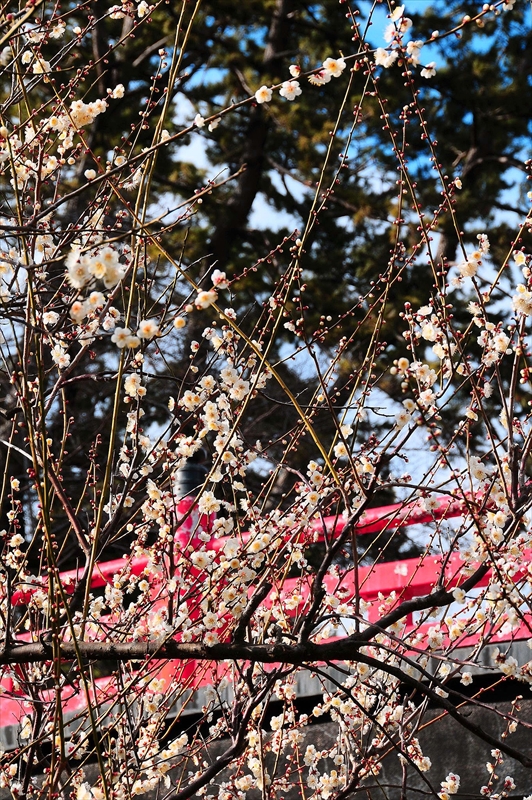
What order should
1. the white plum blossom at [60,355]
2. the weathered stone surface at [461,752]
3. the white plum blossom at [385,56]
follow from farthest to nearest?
the weathered stone surface at [461,752], the white plum blossom at [60,355], the white plum blossom at [385,56]

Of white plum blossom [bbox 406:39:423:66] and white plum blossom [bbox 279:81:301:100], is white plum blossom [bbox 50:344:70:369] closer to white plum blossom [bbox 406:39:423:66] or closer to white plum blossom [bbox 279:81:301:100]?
white plum blossom [bbox 279:81:301:100]

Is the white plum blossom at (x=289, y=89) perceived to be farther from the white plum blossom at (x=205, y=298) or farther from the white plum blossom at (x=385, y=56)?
the white plum blossom at (x=205, y=298)

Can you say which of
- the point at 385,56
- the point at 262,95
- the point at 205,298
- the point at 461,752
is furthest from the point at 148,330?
the point at 461,752

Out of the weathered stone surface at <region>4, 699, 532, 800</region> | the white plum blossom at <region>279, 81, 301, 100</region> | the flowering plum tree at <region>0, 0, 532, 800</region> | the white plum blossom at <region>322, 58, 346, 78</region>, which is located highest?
the white plum blossom at <region>279, 81, 301, 100</region>

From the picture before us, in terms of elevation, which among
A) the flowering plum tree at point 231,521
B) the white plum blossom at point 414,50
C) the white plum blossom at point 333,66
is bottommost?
the flowering plum tree at point 231,521

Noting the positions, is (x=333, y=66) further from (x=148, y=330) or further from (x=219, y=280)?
(x=148, y=330)

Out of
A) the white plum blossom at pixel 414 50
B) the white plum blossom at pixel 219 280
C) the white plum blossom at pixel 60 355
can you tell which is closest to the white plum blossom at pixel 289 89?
the white plum blossom at pixel 414 50

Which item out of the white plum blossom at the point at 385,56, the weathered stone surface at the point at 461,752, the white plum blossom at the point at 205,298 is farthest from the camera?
the weathered stone surface at the point at 461,752

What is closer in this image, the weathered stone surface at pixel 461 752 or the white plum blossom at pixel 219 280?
the white plum blossom at pixel 219 280

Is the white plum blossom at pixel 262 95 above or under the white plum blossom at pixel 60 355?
above

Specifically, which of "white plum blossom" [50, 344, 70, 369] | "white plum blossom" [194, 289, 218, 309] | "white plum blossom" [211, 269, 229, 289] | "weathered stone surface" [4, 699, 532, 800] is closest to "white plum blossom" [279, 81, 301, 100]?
"white plum blossom" [211, 269, 229, 289]

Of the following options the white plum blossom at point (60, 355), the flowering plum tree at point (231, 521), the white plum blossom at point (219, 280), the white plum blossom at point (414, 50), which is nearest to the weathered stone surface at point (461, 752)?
the flowering plum tree at point (231, 521)

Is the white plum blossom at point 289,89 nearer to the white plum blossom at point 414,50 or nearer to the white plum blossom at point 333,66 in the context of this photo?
the white plum blossom at point 333,66

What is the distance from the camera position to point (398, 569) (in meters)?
3.62
